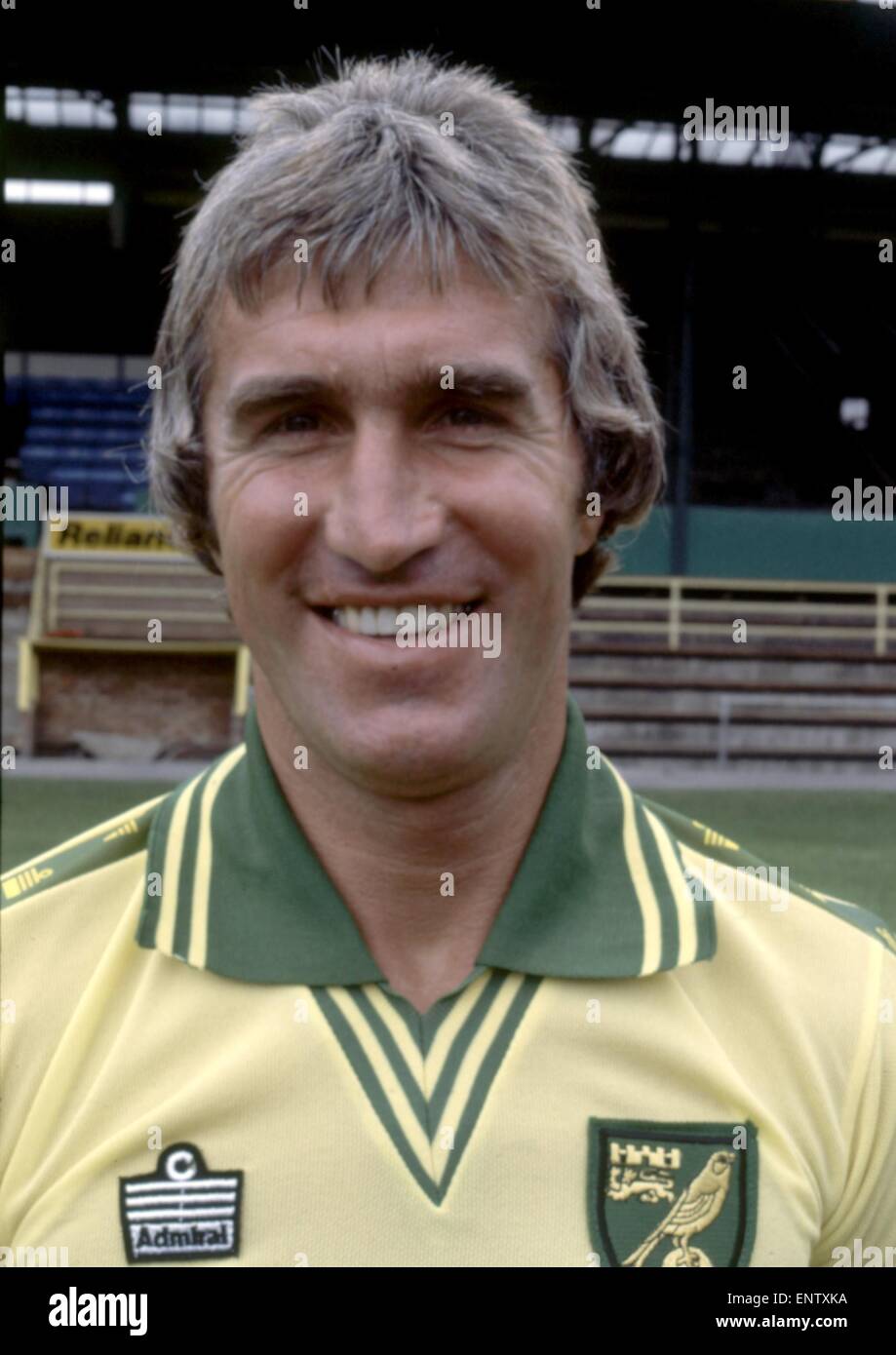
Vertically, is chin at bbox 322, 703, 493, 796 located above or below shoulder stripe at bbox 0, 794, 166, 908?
above

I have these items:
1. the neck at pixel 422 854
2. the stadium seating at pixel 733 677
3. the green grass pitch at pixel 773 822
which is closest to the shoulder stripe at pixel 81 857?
the neck at pixel 422 854

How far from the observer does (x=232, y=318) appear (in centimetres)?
161

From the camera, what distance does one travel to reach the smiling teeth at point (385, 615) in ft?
5.14

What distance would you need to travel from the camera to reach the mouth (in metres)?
1.57

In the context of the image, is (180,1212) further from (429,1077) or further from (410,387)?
(410,387)

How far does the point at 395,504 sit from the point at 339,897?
1.39 ft

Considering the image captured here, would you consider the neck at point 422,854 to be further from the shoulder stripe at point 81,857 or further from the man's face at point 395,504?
the shoulder stripe at point 81,857

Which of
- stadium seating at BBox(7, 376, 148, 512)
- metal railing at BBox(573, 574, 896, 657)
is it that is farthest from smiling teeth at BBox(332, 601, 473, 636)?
stadium seating at BBox(7, 376, 148, 512)

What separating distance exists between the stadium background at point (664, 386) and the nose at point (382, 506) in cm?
488

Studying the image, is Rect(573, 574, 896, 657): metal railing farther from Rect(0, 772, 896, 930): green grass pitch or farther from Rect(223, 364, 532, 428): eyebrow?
Rect(223, 364, 532, 428): eyebrow

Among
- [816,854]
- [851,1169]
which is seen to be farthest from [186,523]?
[816,854]

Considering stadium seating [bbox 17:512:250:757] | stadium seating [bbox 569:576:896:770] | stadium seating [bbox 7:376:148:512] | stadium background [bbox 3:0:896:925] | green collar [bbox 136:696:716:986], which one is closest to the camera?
green collar [bbox 136:696:716:986]

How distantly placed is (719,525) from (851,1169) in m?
19.2

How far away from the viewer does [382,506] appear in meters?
1.52
